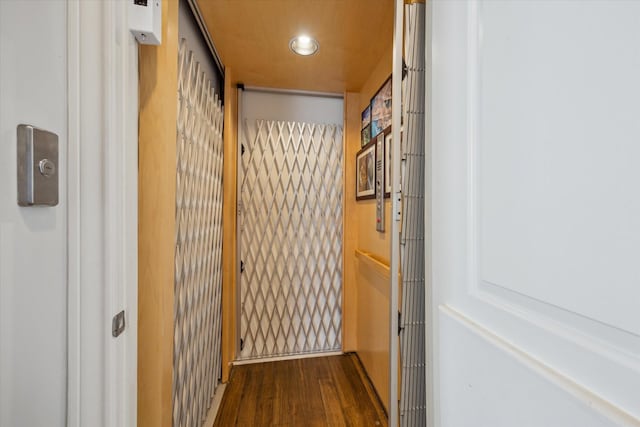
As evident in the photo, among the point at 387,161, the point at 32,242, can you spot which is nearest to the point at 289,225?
the point at 387,161

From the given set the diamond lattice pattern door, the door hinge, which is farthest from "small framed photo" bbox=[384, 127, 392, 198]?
the door hinge

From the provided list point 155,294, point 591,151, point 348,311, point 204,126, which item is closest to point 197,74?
point 204,126

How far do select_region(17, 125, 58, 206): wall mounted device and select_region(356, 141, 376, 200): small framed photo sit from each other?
140cm

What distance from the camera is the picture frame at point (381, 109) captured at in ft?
4.64

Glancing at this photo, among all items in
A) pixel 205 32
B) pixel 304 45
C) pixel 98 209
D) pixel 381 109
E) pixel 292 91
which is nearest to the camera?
pixel 98 209

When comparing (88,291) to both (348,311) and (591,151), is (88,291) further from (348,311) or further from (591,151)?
(348,311)

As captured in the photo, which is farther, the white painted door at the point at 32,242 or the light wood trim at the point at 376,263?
the light wood trim at the point at 376,263

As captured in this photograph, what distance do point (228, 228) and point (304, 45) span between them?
47.5 inches

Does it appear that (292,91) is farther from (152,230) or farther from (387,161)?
(152,230)

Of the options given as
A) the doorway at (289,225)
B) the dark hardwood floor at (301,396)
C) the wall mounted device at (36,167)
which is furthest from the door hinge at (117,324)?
the doorway at (289,225)

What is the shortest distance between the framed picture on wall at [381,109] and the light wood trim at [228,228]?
947 millimetres

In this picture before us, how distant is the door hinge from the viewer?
0.53m

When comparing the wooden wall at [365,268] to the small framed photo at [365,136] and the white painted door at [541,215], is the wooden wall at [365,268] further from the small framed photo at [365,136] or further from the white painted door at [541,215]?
the white painted door at [541,215]

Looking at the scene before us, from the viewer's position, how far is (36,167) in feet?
1.33
